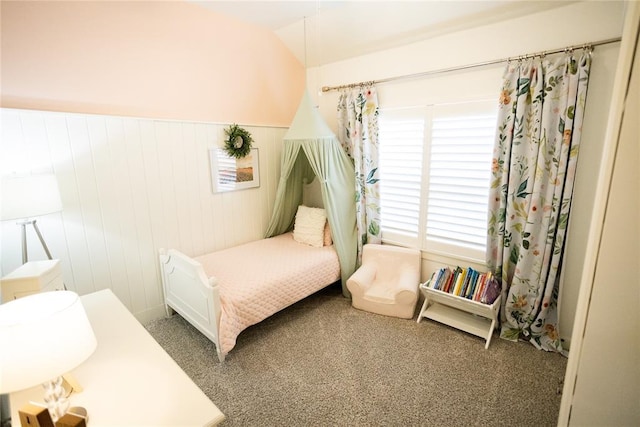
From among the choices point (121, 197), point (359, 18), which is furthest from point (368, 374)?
point (359, 18)

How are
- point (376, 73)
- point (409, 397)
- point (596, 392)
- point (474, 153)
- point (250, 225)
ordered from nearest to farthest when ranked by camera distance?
point (596, 392) < point (409, 397) < point (474, 153) < point (376, 73) < point (250, 225)

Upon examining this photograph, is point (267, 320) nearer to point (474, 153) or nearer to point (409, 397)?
point (409, 397)

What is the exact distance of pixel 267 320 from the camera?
2865 mm

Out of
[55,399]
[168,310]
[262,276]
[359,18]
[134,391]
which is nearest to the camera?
[55,399]

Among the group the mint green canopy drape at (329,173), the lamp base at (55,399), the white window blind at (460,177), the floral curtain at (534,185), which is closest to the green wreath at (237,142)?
the mint green canopy drape at (329,173)

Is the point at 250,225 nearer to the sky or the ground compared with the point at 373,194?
nearer to the ground

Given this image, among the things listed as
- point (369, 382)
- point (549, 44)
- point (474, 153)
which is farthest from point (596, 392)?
point (549, 44)

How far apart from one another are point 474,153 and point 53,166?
10.6 ft

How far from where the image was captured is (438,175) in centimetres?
282

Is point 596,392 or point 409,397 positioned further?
point 409,397

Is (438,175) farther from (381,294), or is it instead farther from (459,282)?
(381,294)

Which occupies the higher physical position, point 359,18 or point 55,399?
point 359,18

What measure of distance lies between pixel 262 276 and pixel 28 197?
5.21ft

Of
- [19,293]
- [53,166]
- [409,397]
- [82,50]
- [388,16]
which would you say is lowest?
[409,397]
